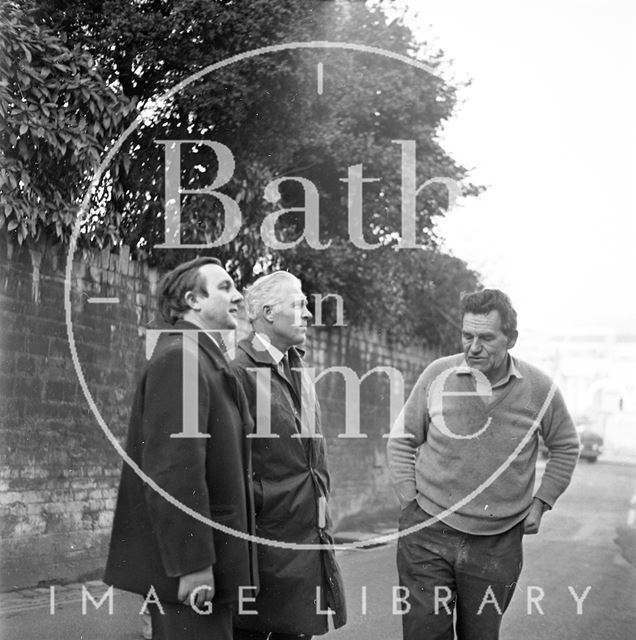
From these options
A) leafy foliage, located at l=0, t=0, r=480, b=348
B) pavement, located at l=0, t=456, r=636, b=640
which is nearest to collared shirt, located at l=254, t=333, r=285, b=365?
pavement, located at l=0, t=456, r=636, b=640

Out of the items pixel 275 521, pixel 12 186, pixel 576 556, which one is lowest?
pixel 576 556

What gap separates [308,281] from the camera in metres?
12.7

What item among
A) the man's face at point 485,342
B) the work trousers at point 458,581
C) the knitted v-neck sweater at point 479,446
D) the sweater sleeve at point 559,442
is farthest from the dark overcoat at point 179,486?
the sweater sleeve at point 559,442

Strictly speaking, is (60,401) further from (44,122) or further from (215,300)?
(215,300)

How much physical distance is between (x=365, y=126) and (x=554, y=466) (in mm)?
8149

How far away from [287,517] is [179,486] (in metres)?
0.87

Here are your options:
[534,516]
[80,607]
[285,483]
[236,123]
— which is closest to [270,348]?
[285,483]

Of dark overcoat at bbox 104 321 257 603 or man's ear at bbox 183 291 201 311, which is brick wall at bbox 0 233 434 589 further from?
dark overcoat at bbox 104 321 257 603

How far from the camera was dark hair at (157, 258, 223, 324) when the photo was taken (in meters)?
3.74

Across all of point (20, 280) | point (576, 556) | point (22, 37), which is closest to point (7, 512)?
point (20, 280)

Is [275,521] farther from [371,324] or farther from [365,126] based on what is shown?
[371,324]

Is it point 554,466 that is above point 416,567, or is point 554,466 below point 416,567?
above

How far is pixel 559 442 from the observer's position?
463 centimetres

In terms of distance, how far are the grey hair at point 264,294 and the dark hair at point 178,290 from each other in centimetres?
68
